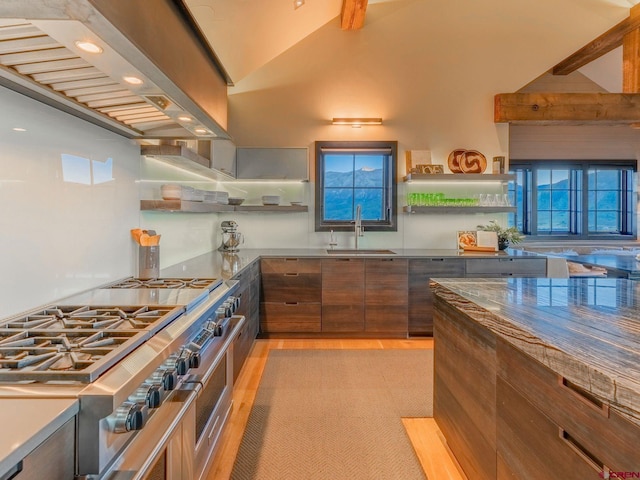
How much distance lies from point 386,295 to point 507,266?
4.24ft

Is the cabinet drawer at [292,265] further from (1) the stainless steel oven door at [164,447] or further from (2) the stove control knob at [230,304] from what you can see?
(1) the stainless steel oven door at [164,447]

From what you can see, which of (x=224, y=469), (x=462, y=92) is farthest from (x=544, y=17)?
(x=224, y=469)

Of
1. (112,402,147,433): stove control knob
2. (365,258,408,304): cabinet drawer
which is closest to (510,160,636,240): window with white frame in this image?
(365,258,408,304): cabinet drawer

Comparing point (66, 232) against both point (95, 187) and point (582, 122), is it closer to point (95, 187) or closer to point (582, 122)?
point (95, 187)

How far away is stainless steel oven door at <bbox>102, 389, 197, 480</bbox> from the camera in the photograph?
2.90ft

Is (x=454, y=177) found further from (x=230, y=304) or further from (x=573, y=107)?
(x=230, y=304)

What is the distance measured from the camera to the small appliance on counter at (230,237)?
4090 millimetres

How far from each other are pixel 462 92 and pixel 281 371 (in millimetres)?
3677

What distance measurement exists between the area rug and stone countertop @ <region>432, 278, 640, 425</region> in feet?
3.03

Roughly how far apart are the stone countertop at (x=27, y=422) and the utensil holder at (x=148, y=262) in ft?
5.41

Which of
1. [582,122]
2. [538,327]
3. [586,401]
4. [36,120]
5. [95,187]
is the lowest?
[586,401]

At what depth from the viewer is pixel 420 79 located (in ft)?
14.3

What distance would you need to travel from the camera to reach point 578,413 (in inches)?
37.3

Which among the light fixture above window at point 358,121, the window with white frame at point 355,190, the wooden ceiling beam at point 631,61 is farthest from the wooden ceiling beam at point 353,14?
the wooden ceiling beam at point 631,61
